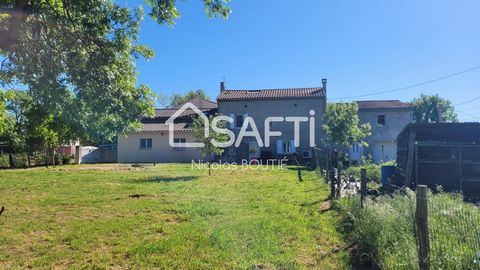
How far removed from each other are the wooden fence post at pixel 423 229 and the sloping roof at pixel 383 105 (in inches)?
Answer: 1256

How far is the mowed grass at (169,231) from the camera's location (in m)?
4.93

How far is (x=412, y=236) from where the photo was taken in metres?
4.08

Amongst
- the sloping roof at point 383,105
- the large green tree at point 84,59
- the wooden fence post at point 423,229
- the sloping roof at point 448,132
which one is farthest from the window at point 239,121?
the wooden fence post at point 423,229

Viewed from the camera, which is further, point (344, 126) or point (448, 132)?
point (344, 126)

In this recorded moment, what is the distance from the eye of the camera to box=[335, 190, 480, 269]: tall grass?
11.8ft

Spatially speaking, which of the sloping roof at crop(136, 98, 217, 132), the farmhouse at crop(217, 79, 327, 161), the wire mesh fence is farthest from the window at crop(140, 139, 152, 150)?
the wire mesh fence

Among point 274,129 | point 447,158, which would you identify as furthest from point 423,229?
point 274,129

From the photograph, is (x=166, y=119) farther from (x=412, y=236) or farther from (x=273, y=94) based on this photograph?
(x=412, y=236)

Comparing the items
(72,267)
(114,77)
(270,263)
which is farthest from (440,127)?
(72,267)

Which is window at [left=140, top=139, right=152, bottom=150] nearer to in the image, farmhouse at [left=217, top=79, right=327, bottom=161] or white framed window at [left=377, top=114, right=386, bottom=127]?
farmhouse at [left=217, top=79, right=327, bottom=161]

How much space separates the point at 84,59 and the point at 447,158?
10609mm

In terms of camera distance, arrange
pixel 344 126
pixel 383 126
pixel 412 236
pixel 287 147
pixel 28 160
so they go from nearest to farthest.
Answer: pixel 412 236 → pixel 344 126 → pixel 28 160 → pixel 287 147 → pixel 383 126

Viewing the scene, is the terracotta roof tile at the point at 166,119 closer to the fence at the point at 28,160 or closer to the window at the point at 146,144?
the window at the point at 146,144

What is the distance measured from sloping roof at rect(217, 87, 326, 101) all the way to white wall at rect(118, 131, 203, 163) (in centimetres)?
539
